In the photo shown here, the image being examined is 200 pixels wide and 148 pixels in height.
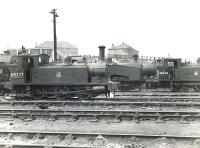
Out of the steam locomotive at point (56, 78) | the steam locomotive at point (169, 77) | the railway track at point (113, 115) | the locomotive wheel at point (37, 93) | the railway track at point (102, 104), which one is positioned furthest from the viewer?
the steam locomotive at point (169, 77)

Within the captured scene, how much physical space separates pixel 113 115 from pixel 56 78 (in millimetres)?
6939

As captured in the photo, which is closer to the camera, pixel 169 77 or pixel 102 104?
pixel 102 104

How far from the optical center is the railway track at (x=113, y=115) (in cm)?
1120

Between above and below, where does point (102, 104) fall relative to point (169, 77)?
below

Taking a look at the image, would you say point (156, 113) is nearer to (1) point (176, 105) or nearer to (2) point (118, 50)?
(1) point (176, 105)

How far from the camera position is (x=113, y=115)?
1148 cm

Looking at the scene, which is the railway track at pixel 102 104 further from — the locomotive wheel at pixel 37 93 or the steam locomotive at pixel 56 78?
the locomotive wheel at pixel 37 93

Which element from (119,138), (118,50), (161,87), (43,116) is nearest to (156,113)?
(119,138)

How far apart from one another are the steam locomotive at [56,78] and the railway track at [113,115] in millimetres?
4480

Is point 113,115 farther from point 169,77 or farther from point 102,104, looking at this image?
point 169,77

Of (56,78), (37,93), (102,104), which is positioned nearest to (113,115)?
(102,104)

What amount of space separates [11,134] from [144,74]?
1773 cm

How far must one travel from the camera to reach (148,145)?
797 centimetres

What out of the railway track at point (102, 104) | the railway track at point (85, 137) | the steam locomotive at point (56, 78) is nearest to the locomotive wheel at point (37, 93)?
the steam locomotive at point (56, 78)
